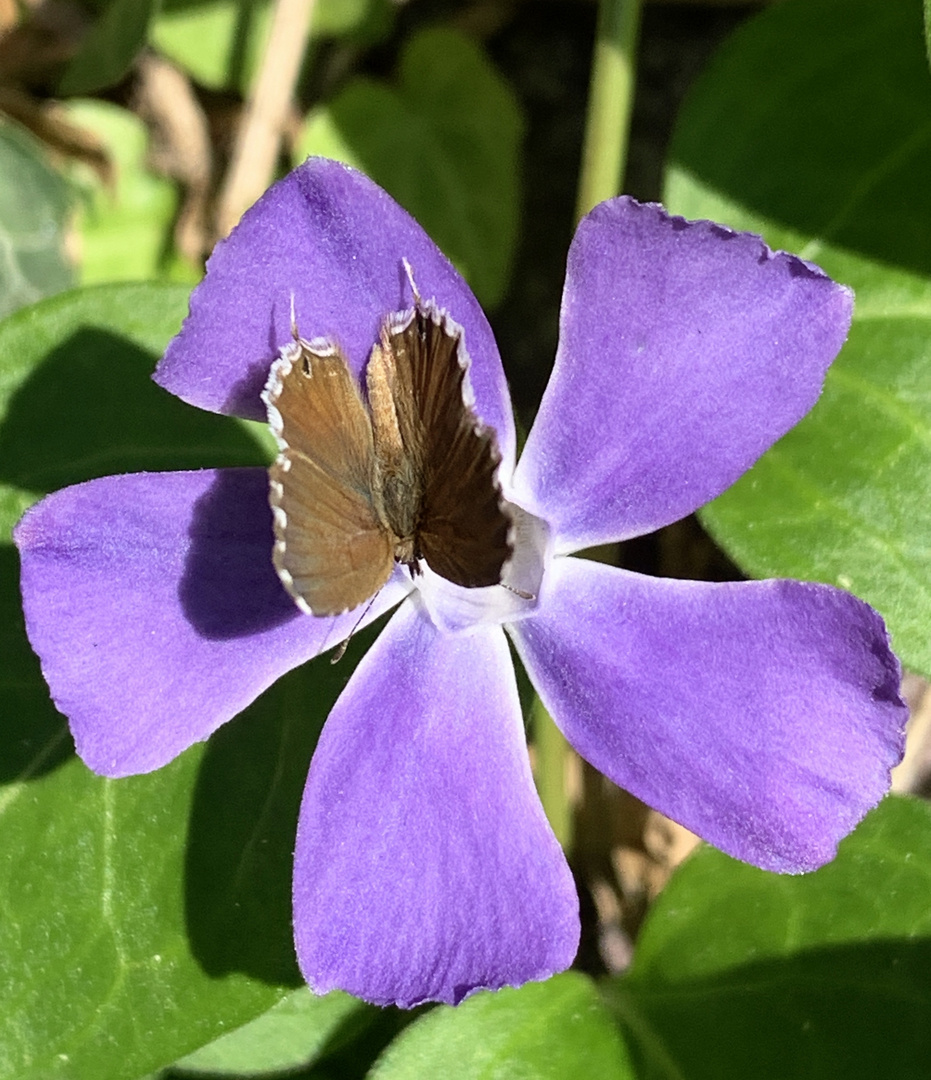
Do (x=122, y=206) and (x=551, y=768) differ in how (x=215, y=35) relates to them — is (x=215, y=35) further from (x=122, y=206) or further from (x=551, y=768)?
(x=551, y=768)

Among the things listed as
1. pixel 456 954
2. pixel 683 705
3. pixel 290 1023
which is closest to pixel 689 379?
pixel 683 705

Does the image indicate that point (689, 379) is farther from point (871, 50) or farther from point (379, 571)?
point (871, 50)

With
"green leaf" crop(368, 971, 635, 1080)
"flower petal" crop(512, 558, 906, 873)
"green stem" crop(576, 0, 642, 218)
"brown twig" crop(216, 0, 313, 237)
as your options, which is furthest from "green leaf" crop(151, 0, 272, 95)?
"green leaf" crop(368, 971, 635, 1080)

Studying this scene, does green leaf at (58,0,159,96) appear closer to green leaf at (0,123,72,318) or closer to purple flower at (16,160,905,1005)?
green leaf at (0,123,72,318)

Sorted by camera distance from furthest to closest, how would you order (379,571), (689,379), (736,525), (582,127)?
(582,127), (736,525), (689,379), (379,571)

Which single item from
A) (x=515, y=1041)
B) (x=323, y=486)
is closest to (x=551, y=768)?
(x=515, y=1041)
